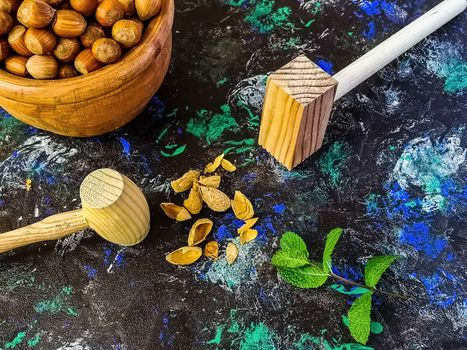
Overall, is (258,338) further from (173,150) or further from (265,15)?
(265,15)

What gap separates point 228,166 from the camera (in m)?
1.20

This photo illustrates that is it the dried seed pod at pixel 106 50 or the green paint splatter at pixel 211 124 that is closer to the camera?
the dried seed pod at pixel 106 50

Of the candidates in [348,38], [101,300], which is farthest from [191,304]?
[348,38]

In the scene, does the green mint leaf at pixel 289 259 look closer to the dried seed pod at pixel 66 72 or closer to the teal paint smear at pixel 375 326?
the teal paint smear at pixel 375 326

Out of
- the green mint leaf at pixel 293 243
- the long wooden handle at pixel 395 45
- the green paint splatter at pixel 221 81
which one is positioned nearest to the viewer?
the green mint leaf at pixel 293 243

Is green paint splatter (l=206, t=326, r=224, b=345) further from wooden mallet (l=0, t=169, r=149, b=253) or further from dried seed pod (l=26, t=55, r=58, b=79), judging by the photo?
dried seed pod (l=26, t=55, r=58, b=79)

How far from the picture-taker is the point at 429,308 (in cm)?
105

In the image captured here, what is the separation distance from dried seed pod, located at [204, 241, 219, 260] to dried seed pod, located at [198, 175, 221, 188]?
0.12 metres

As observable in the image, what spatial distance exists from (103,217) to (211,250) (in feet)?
0.73

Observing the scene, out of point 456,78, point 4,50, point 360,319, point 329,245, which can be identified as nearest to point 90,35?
point 4,50

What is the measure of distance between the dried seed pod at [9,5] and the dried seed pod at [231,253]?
1.90 feet

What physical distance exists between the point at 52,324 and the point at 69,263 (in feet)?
0.38

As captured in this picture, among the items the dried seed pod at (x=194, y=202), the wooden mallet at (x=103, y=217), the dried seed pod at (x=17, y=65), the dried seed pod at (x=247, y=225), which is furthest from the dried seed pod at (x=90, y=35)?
the dried seed pod at (x=247, y=225)

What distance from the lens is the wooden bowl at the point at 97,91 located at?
3.27ft
